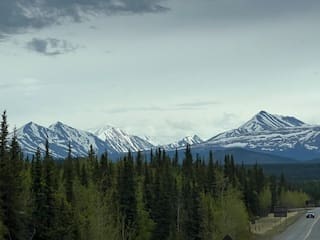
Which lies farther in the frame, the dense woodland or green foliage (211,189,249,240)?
green foliage (211,189,249,240)

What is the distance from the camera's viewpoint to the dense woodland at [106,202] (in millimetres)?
55094

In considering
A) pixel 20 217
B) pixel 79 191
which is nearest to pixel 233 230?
pixel 79 191

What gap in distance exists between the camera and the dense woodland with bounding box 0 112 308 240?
181 feet

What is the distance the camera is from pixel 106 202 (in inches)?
3125

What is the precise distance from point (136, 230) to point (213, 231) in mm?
9957

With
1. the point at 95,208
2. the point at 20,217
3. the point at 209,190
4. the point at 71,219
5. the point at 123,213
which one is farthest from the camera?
the point at 209,190

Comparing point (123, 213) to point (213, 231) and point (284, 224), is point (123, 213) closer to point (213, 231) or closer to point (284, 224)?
point (213, 231)

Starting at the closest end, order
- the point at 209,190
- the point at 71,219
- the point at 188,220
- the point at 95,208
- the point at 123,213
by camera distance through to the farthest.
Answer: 1. the point at 71,219
2. the point at 95,208
3. the point at 123,213
4. the point at 188,220
5. the point at 209,190

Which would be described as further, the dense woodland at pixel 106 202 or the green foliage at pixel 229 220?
the green foliage at pixel 229 220

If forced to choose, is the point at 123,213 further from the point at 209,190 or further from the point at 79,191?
the point at 209,190

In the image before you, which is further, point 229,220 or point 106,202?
point 229,220

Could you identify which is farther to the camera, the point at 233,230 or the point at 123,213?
the point at 233,230

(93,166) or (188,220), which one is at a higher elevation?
(93,166)

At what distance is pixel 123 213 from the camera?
8762 cm
